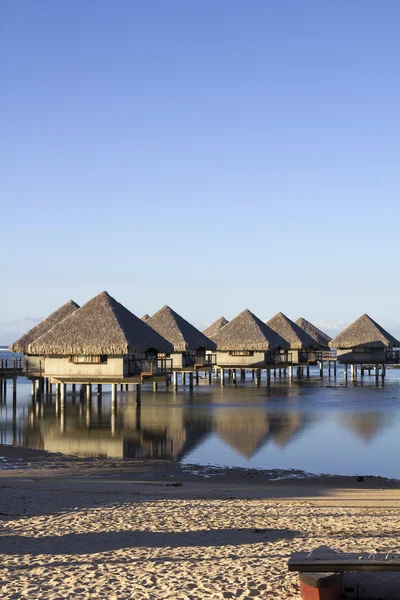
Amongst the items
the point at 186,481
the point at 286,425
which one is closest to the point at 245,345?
the point at 286,425

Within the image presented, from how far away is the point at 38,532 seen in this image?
10.3 metres

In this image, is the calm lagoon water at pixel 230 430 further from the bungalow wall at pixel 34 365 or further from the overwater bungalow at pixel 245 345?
the overwater bungalow at pixel 245 345

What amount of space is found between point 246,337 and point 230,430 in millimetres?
24311

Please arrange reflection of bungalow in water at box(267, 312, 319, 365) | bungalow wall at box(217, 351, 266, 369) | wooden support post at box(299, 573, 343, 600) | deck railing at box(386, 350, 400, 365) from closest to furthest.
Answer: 1. wooden support post at box(299, 573, 343, 600)
2. bungalow wall at box(217, 351, 266, 369)
3. reflection of bungalow in water at box(267, 312, 319, 365)
4. deck railing at box(386, 350, 400, 365)

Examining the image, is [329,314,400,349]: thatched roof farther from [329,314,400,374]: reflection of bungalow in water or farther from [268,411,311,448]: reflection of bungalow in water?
[268,411,311,448]: reflection of bungalow in water

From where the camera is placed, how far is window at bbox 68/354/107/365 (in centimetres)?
3334

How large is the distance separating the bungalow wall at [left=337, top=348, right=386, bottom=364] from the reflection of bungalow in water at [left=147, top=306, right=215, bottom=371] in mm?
16486

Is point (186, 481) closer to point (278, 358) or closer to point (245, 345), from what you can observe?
point (245, 345)

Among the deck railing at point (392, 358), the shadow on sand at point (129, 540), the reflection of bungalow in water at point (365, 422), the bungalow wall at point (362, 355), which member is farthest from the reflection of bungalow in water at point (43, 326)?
the shadow on sand at point (129, 540)

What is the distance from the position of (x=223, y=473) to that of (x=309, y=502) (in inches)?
186

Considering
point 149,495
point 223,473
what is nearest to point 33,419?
point 223,473

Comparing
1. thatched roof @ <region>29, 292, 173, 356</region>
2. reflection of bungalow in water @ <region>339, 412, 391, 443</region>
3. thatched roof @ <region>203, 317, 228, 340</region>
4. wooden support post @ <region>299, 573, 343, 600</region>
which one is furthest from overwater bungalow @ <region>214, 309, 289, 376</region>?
wooden support post @ <region>299, 573, 343, 600</region>

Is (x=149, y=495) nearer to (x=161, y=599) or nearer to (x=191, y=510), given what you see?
(x=191, y=510)

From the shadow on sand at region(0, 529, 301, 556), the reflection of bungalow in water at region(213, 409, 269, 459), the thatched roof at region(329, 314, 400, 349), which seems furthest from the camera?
the thatched roof at region(329, 314, 400, 349)
